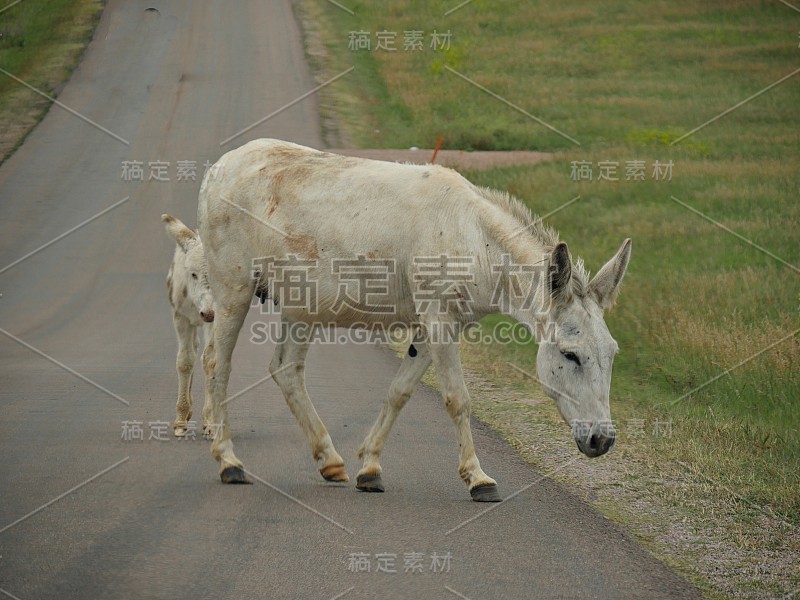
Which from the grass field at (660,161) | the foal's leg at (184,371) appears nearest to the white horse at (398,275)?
the foal's leg at (184,371)

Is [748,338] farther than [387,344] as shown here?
No

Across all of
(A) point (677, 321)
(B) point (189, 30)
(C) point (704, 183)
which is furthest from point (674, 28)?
(A) point (677, 321)

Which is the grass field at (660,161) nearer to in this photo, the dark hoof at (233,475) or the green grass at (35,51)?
the dark hoof at (233,475)

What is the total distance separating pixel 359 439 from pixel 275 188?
229 cm

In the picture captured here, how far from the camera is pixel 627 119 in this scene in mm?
Result: 32312

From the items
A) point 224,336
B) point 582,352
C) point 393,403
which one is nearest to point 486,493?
point 393,403

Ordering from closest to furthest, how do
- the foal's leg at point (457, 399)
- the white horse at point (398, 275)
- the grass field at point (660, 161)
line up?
the white horse at point (398, 275)
the foal's leg at point (457, 399)
the grass field at point (660, 161)

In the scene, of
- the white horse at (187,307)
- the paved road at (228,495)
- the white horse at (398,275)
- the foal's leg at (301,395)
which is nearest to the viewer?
the paved road at (228,495)

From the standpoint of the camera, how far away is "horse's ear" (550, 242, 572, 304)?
710 centimetres

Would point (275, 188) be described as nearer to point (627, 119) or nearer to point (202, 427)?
point (202, 427)

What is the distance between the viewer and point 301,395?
8461 millimetres

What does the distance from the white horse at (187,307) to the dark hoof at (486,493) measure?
2849 millimetres

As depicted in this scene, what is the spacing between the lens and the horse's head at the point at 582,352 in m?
7.11

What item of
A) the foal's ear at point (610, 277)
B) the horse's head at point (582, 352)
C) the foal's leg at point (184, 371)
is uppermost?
the foal's ear at point (610, 277)
